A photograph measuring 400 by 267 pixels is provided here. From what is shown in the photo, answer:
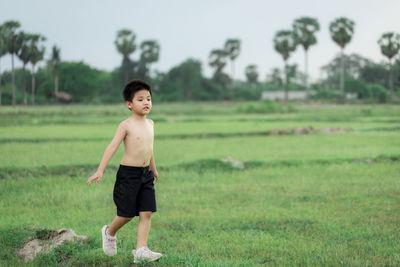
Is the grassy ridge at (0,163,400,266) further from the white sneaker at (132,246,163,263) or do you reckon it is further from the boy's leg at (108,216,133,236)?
the boy's leg at (108,216,133,236)

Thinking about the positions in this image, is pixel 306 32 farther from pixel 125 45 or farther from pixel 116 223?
pixel 116 223

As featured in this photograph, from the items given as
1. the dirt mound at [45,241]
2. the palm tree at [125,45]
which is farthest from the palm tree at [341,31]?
the dirt mound at [45,241]

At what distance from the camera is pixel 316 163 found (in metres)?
11.5

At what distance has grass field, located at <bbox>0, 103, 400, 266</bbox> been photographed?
4621 millimetres

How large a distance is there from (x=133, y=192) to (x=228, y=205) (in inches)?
127

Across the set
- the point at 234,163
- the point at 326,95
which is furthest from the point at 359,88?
the point at 234,163

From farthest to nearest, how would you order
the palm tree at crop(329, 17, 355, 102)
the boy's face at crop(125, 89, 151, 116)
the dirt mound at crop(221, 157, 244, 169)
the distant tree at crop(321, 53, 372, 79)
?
the distant tree at crop(321, 53, 372, 79), the palm tree at crop(329, 17, 355, 102), the dirt mound at crop(221, 157, 244, 169), the boy's face at crop(125, 89, 151, 116)

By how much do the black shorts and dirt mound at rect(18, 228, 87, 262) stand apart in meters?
1.01

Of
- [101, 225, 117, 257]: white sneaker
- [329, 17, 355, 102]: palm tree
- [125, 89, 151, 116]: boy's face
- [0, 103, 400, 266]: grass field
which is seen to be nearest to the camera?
[125, 89, 151, 116]: boy's face

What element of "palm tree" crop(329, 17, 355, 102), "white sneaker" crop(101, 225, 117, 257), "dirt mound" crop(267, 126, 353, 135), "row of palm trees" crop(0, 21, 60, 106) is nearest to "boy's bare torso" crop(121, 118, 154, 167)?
"white sneaker" crop(101, 225, 117, 257)

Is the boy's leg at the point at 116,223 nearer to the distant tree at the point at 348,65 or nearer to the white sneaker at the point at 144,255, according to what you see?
the white sneaker at the point at 144,255

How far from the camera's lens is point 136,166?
4043mm

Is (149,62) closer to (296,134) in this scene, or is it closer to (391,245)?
(296,134)

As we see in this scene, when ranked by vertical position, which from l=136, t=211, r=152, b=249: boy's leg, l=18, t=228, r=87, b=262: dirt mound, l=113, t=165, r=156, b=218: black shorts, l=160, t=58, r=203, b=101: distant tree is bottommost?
l=18, t=228, r=87, b=262: dirt mound
